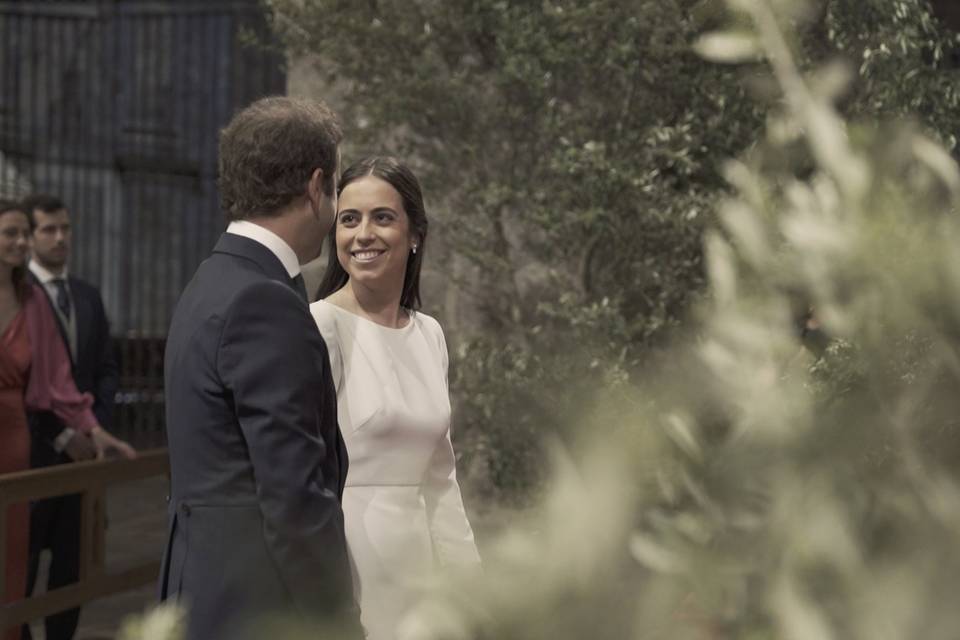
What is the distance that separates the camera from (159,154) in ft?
64.8

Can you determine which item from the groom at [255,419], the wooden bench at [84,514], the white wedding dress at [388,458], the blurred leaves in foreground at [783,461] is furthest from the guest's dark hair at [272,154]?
the wooden bench at [84,514]

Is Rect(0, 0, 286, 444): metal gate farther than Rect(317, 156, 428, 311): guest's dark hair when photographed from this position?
Yes

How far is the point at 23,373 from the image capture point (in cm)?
580

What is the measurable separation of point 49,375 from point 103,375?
624 mm

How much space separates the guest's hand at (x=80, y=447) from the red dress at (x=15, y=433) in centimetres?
25

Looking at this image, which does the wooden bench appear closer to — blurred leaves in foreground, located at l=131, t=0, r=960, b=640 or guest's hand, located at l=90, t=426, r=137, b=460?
guest's hand, located at l=90, t=426, r=137, b=460

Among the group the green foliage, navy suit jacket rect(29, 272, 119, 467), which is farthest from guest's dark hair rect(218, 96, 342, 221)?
navy suit jacket rect(29, 272, 119, 467)

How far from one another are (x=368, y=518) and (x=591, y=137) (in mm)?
3197

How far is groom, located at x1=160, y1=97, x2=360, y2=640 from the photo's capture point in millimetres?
2568

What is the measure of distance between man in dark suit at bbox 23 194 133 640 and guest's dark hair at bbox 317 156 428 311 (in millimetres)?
2591

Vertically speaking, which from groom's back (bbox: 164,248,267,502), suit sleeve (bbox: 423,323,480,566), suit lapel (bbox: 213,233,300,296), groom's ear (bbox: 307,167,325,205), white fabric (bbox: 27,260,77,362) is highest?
groom's ear (bbox: 307,167,325,205)

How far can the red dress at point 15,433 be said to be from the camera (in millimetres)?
5430

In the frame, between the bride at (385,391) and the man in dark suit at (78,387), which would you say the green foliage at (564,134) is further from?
the bride at (385,391)

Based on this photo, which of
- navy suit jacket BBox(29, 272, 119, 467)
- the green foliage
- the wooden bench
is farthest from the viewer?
navy suit jacket BBox(29, 272, 119, 467)
